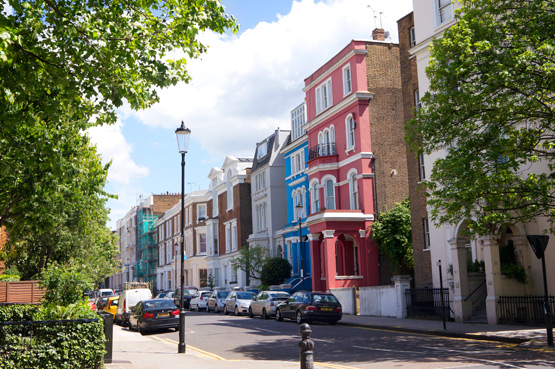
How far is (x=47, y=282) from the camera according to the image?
13844 millimetres

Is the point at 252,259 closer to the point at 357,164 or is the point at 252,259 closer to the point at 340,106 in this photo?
the point at 357,164

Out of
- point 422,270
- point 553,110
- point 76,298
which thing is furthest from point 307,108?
point 76,298

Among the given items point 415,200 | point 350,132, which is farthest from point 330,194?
point 415,200

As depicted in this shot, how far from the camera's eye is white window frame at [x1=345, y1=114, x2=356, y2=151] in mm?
38731

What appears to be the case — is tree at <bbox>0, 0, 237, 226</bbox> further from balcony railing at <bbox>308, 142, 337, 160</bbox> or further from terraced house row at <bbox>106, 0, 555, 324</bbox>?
balcony railing at <bbox>308, 142, 337, 160</bbox>

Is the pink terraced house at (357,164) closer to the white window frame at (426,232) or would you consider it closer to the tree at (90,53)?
the white window frame at (426,232)

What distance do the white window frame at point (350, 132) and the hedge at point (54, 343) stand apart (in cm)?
2850

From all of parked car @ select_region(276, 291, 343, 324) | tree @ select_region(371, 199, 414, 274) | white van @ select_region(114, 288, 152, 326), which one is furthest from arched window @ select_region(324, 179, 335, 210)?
white van @ select_region(114, 288, 152, 326)

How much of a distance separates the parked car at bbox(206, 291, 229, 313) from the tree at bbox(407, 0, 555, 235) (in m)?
25.1

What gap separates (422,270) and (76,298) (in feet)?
66.1

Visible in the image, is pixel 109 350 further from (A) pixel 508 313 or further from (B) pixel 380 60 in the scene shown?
(B) pixel 380 60

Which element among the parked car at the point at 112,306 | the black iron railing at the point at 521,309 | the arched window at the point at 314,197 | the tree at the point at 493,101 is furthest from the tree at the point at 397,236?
the tree at the point at 493,101

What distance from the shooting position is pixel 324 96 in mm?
42469

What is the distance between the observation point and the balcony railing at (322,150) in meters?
41.2
